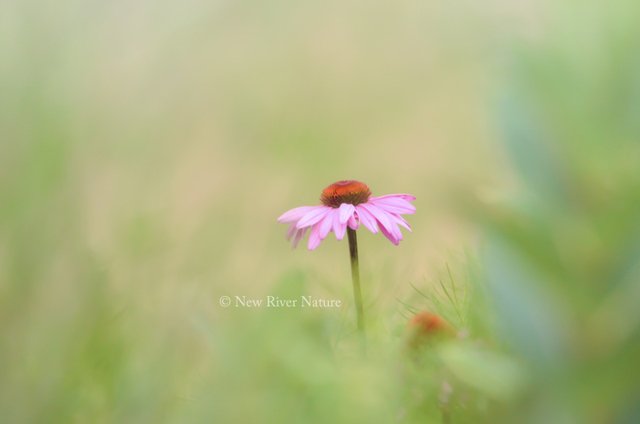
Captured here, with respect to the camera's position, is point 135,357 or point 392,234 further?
point 392,234

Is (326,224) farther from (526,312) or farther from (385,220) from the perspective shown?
(526,312)

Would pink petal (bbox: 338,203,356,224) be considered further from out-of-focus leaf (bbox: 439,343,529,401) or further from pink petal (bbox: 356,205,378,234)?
out-of-focus leaf (bbox: 439,343,529,401)

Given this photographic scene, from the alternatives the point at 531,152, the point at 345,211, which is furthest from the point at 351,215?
the point at 531,152

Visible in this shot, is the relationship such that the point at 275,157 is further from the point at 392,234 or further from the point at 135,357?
the point at 392,234

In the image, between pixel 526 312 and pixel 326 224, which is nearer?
pixel 526 312

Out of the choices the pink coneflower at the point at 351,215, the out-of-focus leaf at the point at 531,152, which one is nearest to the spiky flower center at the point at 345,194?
the pink coneflower at the point at 351,215

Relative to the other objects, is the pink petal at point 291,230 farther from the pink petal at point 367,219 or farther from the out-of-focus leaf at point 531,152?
the out-of-focus leaf at point 531,152

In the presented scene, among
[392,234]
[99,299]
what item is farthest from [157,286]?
[392,234]
